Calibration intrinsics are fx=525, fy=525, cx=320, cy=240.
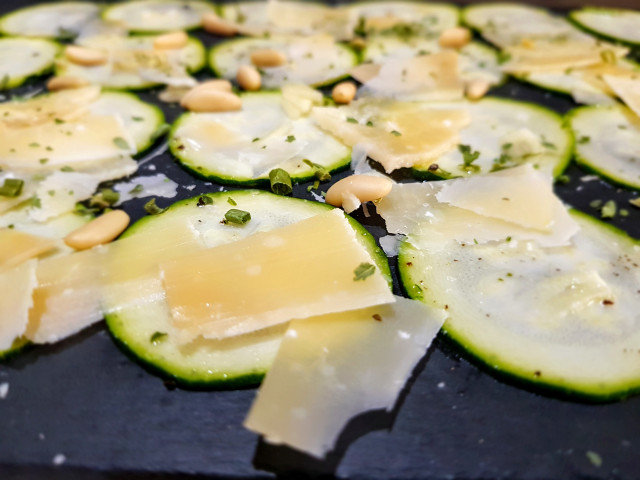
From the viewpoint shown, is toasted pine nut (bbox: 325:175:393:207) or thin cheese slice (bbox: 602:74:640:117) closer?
toasted pine nut (bbox: 325:175:393:207)

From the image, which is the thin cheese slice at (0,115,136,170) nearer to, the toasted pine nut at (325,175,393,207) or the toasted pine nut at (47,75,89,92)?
the toasted pine nut at (47,75,89,92)

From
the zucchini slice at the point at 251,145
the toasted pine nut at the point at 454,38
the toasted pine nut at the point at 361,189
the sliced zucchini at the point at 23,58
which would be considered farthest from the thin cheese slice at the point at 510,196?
the sliced zucchini at the point at 23,58

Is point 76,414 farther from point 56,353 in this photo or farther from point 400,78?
point 400,78

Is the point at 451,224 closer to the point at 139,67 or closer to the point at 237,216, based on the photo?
the point at 237,216

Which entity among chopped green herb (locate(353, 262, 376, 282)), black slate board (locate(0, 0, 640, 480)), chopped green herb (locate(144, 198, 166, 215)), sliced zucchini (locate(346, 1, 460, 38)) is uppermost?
sliced zucchini (locate(346, 1, 460, 38))

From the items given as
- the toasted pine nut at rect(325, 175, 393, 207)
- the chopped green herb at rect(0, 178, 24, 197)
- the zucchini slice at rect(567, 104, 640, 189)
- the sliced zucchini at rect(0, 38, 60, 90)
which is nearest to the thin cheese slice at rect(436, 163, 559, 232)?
the toasted pine nut at rect(325, 175, 393, 207)
